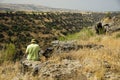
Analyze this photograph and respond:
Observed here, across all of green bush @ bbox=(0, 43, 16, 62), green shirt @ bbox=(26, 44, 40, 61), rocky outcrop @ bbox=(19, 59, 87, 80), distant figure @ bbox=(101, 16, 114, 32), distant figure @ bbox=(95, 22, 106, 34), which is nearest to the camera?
rocky outcrop @ bbox=(19, 59, 87, 80)

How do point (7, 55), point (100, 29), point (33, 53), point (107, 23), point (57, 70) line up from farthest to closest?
point (107, 23)
point (100, 29)
point (7, 55)
point (33, 53)
point (57, 70)

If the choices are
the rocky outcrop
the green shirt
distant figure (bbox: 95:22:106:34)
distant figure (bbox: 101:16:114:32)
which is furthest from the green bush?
distant figure (bbox: 101:16:114:32)

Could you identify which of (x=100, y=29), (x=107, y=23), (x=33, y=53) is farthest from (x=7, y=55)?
(x=107, y=23)

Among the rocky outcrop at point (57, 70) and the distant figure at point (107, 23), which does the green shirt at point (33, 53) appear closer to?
the rocky outcrop at point (57, 70)

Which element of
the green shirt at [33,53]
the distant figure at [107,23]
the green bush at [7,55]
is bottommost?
the green bush at [7,55]

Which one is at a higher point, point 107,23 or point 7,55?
point 107,23

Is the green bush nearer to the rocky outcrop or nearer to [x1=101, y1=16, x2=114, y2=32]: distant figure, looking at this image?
the rocky outcrop

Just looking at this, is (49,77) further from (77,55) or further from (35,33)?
(35,33)

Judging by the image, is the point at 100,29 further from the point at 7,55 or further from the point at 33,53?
the point at 33,53

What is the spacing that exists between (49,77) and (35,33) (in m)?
55.2

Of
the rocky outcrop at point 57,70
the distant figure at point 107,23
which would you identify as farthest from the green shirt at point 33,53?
the distant figure at point 107,23

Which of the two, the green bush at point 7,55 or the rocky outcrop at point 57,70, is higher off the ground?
the rocky outcrop at point 57,70

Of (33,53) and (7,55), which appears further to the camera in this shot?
(7,55)

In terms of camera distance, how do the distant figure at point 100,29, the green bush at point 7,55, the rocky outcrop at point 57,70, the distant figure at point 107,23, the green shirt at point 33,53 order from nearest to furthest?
the rocky outcrop at point 57,70, the green shirt at point 33,53, the green bush at point 7,55, the distant figure at point 107,23, the distant figure at point 100,29
